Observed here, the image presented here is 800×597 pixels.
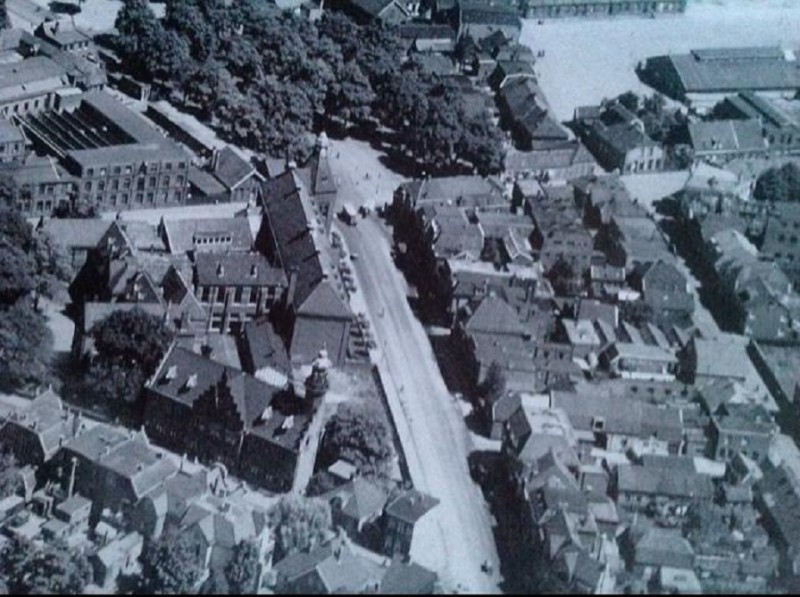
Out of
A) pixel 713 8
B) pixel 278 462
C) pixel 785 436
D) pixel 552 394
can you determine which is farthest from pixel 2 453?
pixel 713 8

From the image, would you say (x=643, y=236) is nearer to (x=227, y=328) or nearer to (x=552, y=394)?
(x=552, y=394)

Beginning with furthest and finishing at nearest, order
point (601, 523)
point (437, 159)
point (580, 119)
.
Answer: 1. point (580, 119)
2. point (437, 159)
3. point (601, 523)

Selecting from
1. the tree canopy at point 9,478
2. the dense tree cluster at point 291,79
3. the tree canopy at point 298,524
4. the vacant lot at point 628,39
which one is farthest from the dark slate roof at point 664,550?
the vacant lot at point 628,39

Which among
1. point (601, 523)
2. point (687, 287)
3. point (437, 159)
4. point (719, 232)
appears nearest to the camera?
point (601, 523)

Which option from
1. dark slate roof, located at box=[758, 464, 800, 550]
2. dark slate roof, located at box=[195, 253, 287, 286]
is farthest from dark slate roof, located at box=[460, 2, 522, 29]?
dark slate roof, located at box=[758, 464, 800, 550]

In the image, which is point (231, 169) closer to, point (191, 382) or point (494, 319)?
point (494, 319)

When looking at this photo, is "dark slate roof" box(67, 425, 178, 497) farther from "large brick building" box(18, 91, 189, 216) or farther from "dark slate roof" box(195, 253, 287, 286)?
"large brick building" box(18, 91, 189, 216)
